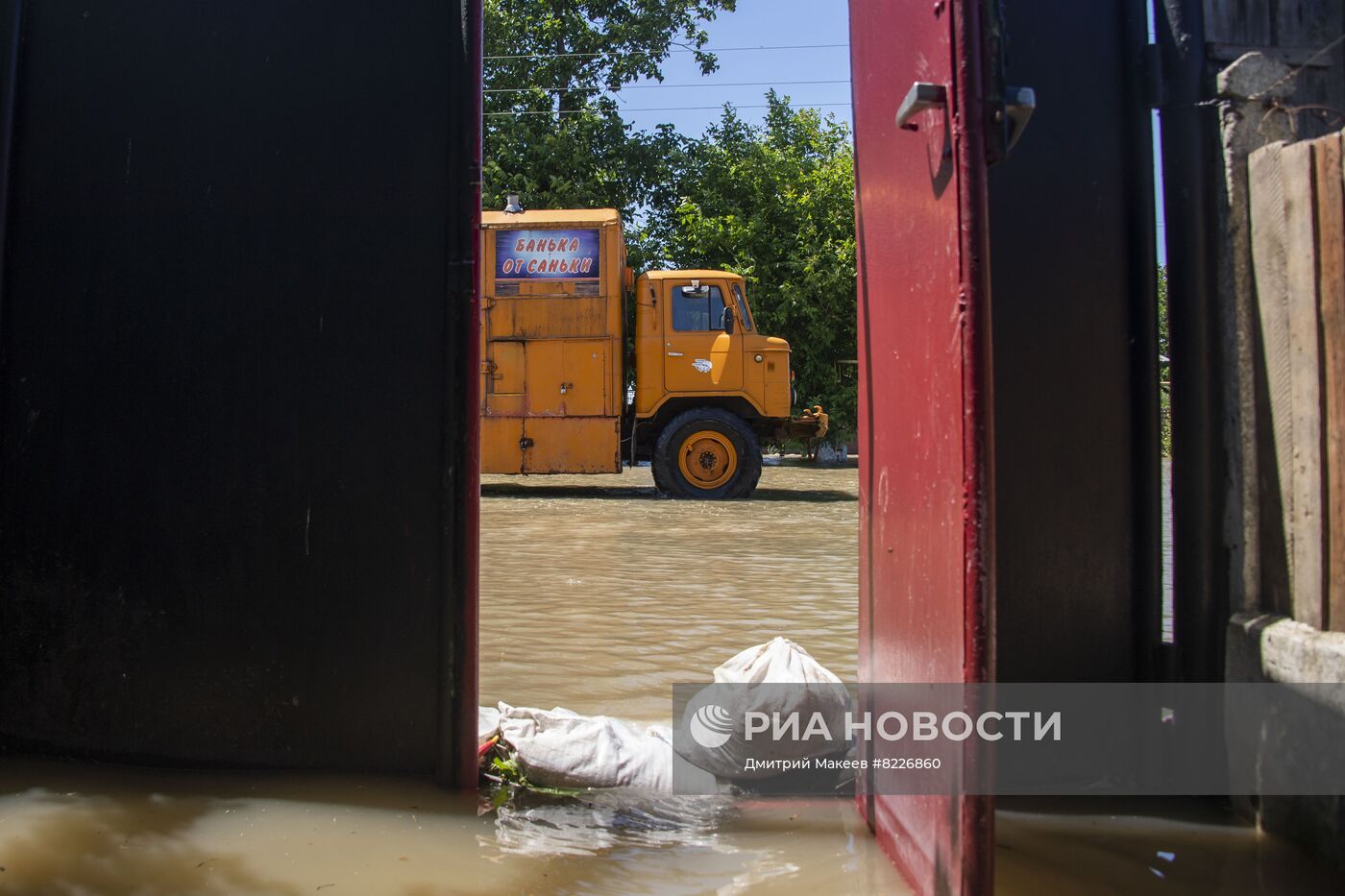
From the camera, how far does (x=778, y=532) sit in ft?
28.9

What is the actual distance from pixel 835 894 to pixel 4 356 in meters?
2.37

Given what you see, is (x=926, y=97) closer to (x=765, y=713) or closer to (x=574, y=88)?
(x=765, y=713)

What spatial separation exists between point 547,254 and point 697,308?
1945 mm

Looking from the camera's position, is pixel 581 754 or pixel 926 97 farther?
pixel 581 754

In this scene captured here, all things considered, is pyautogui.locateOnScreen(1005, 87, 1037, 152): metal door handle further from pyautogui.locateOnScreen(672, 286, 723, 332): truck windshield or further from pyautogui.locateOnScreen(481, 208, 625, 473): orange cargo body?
pyautogui.locateOnScreen(672, 286, 723, 332): truck windshield

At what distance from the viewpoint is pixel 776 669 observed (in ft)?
9.30

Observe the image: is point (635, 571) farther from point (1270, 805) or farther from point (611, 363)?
point (611, 363)

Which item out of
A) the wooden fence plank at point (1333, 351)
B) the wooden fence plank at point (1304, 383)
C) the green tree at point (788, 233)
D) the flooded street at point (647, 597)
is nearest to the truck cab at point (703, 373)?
the flooded street at point (647, 597)

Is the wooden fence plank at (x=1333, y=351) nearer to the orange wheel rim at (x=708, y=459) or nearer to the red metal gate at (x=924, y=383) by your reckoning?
the red metal gate at (x=924, y=383)

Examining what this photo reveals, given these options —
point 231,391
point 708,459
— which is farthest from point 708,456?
point 231,391

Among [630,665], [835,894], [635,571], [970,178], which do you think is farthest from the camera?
[635,571]

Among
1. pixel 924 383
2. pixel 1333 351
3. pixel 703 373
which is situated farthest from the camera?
pixel 703 373

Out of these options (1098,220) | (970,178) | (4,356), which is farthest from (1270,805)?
(4,356)

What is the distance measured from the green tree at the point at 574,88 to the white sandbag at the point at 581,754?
1985cm
